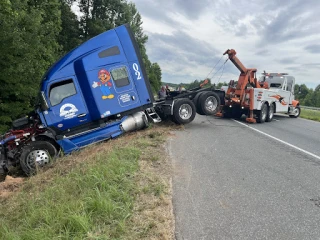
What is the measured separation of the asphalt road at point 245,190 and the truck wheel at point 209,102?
325cm

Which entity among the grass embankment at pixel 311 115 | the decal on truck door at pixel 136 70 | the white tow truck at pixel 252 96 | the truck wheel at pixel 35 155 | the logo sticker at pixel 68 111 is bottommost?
the grass embankment at pixel 311 115

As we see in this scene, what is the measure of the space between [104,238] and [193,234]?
1.04 meters

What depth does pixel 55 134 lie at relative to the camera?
7.73 m

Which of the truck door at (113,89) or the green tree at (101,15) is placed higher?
the green tree at (101,15)

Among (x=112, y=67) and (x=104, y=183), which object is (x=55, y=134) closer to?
(x=112, y=67)

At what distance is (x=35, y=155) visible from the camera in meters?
7.07

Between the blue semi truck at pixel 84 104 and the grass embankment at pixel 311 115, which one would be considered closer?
the blue semi truck at pixel 84 104

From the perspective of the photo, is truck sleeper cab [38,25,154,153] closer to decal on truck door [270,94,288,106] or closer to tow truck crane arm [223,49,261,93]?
tow truck crane arm [223,49,261,93]

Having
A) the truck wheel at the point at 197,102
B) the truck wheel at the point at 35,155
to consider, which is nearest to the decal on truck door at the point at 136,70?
the truck wheel at the point at 197,102

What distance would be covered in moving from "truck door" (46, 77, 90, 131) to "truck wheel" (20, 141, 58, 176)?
2.54 ft

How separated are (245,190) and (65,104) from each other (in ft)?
18.3

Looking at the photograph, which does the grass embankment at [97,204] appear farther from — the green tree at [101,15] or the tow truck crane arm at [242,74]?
the green tree at [101,15]

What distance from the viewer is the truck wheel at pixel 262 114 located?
44.3ft

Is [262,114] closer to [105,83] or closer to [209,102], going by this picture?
[209,102]
